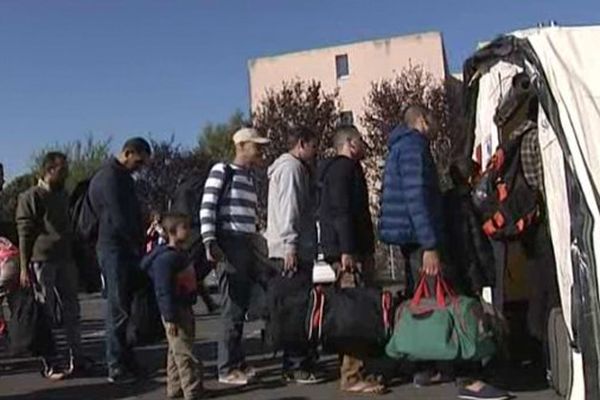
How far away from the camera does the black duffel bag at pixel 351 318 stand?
22.6 ft

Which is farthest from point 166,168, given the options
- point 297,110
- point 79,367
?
point 79,367

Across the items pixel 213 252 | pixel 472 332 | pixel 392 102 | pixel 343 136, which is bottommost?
pixel 472 332

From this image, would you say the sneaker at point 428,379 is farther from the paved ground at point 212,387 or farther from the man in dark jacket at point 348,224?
the man in dark jacket at point 348,224

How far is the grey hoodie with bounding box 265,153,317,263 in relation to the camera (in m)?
7.62

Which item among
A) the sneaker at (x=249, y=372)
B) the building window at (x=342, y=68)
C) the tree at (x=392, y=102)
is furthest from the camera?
the building window at (x=342, y=68)

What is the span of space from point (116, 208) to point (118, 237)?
24 centimetres

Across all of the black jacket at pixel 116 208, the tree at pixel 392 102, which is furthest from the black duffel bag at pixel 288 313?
the tree at pixel 392 102

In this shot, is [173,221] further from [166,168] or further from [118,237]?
[166,168]

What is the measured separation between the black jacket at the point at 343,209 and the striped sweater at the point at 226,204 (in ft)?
1.98

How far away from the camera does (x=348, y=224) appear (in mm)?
7270

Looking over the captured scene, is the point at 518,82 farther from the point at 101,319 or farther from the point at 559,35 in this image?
the point at 101,319

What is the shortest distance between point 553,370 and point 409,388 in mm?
1297

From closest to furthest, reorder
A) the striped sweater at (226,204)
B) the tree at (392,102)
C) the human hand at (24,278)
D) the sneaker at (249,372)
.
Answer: the striped sweater at (226,204) < the sneaker at (249,372) < the human hand at (24,278) < the tree at (392,102)

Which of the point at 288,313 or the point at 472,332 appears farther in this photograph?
the point at 288,313
